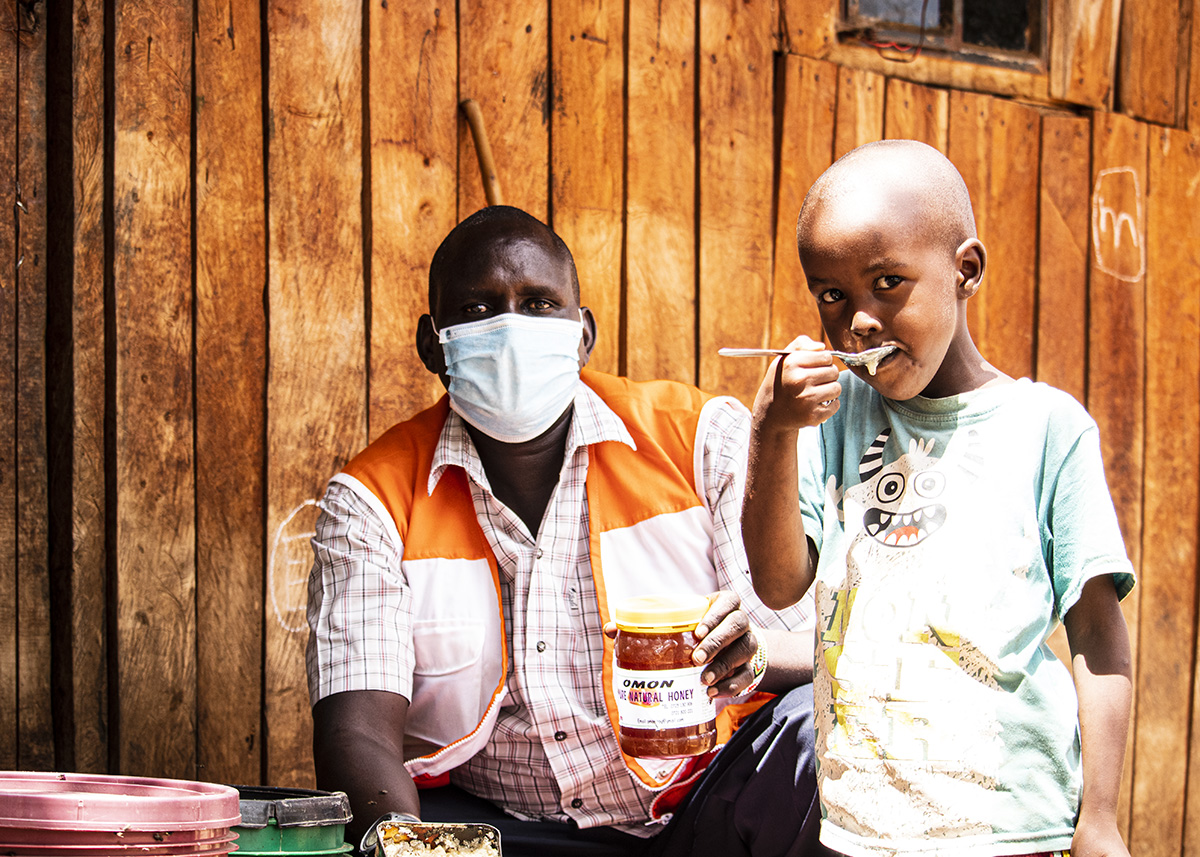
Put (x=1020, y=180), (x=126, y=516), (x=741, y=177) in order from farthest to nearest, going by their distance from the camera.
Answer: (x=1020, y=180), (x=741, y=177), (x=126, y=516)

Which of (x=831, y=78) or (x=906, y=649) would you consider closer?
(x=906, y=649)

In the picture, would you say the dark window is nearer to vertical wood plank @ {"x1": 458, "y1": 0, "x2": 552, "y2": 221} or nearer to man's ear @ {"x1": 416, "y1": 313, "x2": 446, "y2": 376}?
vertical wood plank @ {"x1": 458, "y1": 0, "x2": 552, "y2": 221}

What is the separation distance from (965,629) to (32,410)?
2290 mm

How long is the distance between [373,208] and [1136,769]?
302 cm

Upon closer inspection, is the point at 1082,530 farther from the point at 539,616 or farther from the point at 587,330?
the point at 587,330

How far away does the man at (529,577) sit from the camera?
258cm

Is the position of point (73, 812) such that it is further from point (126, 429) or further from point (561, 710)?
point (126, 429)

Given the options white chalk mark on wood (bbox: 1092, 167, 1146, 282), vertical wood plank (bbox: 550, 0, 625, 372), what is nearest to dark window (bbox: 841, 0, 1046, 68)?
white chalk mark on wood (bbox: 1092, 167, 1146, 282)

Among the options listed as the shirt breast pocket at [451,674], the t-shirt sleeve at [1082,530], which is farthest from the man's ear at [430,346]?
the t-shirt sleeve at [1082,530]

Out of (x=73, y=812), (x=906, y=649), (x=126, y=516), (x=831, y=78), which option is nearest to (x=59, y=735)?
(x=126, y=516)

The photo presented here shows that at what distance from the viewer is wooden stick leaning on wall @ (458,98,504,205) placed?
324cm

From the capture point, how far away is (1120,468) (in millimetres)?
4004

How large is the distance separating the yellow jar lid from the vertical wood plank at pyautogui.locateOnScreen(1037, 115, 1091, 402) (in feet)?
7.55

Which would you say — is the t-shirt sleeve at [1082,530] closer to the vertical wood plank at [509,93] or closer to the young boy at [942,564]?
the young boy at [942,564]
